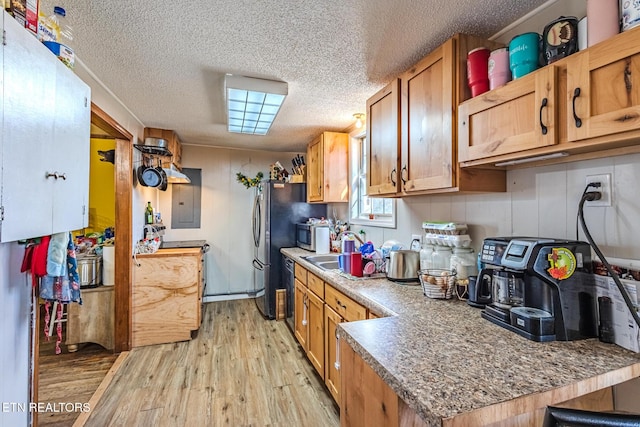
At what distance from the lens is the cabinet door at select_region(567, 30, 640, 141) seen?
82 centimetres

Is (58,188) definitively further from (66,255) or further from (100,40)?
(100,40)

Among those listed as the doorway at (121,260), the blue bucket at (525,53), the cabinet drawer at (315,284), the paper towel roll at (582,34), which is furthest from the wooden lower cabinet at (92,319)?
the paper towel roll at (582,34)

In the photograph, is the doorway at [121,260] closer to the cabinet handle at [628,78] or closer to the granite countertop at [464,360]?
the granite countertop at [464,360]

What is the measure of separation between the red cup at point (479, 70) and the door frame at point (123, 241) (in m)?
2.81

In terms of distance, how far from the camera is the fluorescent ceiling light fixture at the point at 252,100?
201cm

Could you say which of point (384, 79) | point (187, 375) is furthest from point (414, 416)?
point (187, 375)

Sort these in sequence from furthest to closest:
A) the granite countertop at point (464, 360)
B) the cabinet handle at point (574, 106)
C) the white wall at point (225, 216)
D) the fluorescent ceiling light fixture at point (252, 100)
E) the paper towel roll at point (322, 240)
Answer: the white wall at point (225, 216), the paper towel roll at point (322, 240), the fluorescent ceiling light fixture at point (252, 100), the cabinet handle at point (574, 106), the granite countertop at point (464, 360)

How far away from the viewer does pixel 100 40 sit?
1592 mm

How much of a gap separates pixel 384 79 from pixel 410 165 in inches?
28.7

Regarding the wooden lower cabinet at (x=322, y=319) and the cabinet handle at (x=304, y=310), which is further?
the cabinet handle at (x=304, y=310)

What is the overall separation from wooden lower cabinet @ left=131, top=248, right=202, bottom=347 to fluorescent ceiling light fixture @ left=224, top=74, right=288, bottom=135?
4.76 ft

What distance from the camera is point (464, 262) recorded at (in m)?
1.62

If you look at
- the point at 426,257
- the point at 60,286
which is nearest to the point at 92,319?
the point at 60,286

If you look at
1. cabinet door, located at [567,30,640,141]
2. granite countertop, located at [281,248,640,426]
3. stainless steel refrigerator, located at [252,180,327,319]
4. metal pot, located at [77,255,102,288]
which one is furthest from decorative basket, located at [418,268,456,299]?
metal pot, located at [77,255,102,288]
